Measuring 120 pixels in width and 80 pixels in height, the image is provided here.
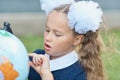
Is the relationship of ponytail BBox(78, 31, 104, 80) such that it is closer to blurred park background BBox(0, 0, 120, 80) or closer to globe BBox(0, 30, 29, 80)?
globe BBox(0, 30, 29, 80)

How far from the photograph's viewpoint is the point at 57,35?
533 centimetres

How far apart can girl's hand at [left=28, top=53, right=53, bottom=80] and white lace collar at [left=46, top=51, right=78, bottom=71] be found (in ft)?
0.54

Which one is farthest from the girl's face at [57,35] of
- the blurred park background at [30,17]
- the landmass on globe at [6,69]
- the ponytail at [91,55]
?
the blurred park background at [30,17]

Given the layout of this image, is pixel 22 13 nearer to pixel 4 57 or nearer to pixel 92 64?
pixel 92 64

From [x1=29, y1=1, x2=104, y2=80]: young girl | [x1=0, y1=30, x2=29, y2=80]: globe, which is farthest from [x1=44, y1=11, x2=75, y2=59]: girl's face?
[x1=0, y1=30, x2=29, y2=80]: globe

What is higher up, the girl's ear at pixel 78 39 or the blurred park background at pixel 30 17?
the girl's ear at pixel 78 39

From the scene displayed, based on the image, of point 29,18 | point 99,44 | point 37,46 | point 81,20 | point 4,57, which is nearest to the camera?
point 4,57

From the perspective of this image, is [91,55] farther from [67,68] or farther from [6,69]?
[6,69]

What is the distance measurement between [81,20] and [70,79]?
47cm

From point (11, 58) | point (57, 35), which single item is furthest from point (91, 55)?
point (11, 58)

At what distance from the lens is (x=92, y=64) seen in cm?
569

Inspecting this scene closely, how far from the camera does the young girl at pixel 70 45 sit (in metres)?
5.32

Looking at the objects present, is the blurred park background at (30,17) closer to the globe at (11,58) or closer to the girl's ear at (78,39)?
the girl's ear at (78,39)

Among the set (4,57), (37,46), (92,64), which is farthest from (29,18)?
(4,57)
